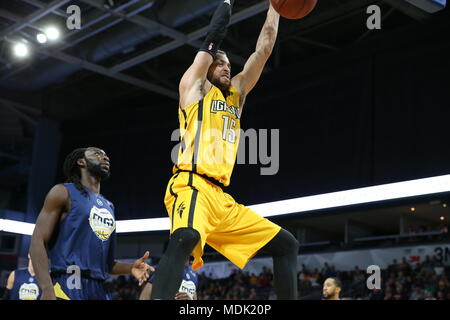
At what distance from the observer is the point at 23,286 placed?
749cm

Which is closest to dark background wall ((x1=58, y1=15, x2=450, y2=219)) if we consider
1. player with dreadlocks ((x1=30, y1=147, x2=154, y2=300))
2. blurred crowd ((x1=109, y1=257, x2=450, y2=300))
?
blurred crowd ((x1=109, y1=257, x2=450, y2=300))

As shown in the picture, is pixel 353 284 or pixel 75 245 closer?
pixel 75 245

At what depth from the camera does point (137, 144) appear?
16.0 m

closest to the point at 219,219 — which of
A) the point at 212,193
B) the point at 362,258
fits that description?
the point at 212,193

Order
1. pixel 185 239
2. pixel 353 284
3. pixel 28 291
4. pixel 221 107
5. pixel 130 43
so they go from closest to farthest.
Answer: pixel 185 239
pixel 221 107
pixel 28 291
pixel 353 284
pixel 130 43

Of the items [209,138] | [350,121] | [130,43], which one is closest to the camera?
[209,138]

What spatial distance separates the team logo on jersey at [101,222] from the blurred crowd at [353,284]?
8589 millimetres

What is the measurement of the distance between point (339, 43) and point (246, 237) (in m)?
11.5

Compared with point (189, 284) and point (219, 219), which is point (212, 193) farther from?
point (189, 284)

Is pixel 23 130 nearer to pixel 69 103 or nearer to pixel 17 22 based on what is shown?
→ pixel 69 103

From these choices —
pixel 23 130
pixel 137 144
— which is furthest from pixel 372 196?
pixel 23 130

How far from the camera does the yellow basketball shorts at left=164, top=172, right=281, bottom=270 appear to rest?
334cm

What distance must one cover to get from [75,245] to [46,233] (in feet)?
0.58

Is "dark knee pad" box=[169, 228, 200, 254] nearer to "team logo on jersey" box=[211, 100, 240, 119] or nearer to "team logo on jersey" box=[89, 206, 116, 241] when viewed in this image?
"team logo on jersey" box=[89, 206, 116, 241]
